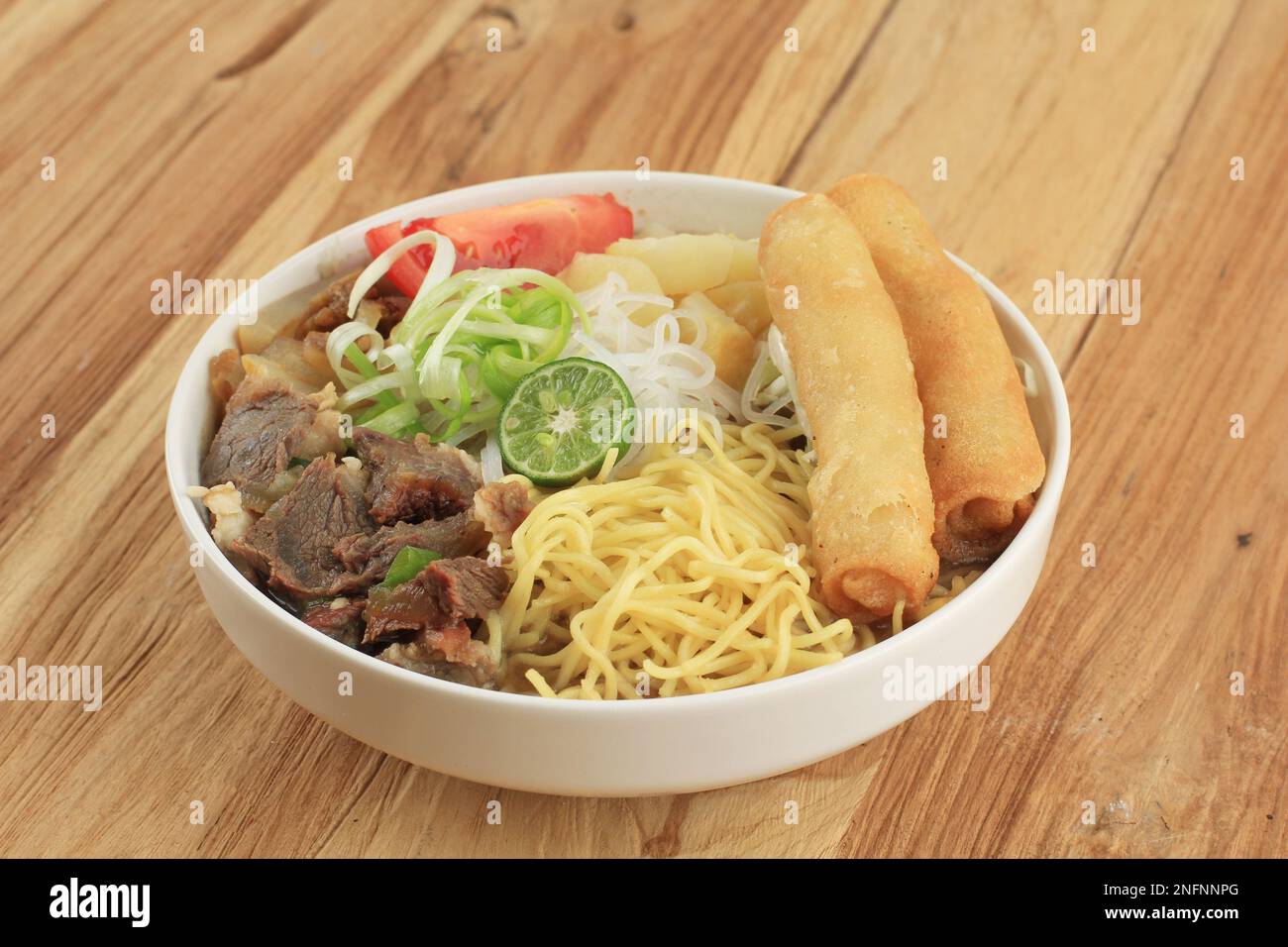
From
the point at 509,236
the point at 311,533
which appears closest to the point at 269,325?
the point at 509,236

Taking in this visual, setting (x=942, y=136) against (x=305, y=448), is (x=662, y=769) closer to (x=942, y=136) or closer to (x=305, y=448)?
(x=305, y=448)

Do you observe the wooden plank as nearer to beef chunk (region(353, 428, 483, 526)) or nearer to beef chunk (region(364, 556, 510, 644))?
Result: beef chunk (region(353, 428, 483, 526))

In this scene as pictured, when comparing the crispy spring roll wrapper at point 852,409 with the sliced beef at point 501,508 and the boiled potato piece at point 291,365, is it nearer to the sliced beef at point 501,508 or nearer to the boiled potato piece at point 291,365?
the sliced beef at point 501,508

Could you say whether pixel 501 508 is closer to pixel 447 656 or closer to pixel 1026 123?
pixel 447 656

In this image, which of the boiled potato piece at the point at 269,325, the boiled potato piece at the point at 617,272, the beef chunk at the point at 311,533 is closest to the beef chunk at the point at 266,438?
the beef chunk at the point at 311,533

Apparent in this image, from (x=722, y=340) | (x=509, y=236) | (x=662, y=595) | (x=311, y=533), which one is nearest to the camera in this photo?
(x=662, y=595)

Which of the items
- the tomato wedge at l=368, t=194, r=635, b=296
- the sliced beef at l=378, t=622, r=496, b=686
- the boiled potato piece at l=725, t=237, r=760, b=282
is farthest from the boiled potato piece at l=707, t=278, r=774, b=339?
the sliced beef at l=378, t=622, r=496, b=686
